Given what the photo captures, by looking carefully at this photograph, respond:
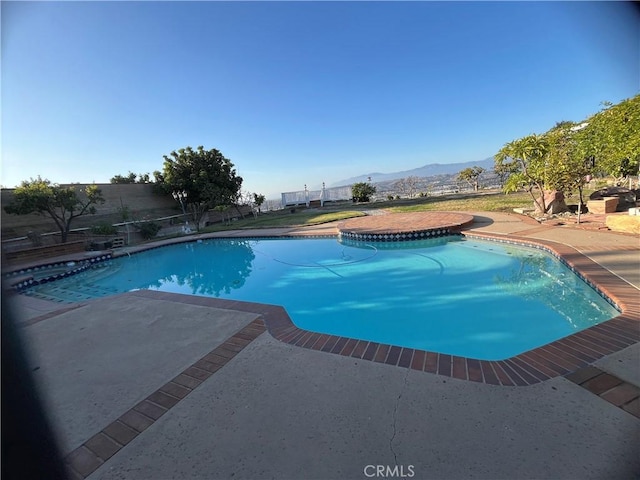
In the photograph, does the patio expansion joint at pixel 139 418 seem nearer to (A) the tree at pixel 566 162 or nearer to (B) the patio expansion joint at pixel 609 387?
(B) the patio expansion joint at pixel 609 387

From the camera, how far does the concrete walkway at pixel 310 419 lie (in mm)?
1840

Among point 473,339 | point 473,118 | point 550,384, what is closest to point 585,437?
point 550,384

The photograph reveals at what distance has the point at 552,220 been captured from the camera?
9.02 meters

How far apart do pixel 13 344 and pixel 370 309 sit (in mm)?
4853

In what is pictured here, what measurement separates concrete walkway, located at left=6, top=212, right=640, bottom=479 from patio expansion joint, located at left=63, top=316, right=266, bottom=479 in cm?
1

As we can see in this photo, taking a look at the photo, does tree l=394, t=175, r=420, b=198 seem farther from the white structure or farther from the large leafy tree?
the large leafy tree

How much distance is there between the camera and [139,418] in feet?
8.00

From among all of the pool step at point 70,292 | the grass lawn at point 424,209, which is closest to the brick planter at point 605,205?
the grass lawn at point 424,209

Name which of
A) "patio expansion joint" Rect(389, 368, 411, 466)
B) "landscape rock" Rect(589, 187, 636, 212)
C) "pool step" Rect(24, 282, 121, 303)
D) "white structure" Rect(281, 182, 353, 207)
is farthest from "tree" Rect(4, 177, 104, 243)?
"landscape rock" Rect(589, 187, 636, 212)

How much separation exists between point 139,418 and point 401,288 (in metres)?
4.81

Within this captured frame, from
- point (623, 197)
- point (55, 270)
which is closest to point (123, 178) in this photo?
point (55, 270)

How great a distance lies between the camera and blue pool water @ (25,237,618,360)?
422 cm

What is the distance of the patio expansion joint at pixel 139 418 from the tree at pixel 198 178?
51.4 feet

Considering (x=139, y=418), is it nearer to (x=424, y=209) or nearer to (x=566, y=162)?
(x=566, y=162)
